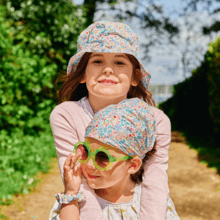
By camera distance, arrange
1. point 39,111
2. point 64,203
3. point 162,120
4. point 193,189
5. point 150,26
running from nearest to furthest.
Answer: point 64,203
point 162,120
point 193,189
point 39,111
point 150,26

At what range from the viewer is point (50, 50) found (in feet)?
26.6

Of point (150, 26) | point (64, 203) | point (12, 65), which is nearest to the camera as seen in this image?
point (64, 203)

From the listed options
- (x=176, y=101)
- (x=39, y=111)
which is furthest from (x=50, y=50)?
(x=176, y=101)

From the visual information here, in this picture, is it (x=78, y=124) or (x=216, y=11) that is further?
(x=216, y=11)

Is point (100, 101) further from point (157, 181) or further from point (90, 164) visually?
point (157, 181)

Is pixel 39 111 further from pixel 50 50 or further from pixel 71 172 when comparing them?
pixel 71 172

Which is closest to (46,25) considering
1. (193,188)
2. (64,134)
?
(193,188)

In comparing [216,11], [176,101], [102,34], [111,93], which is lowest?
[176,101]

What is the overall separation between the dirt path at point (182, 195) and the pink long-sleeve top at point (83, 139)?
9.26ft

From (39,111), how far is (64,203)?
6214mm

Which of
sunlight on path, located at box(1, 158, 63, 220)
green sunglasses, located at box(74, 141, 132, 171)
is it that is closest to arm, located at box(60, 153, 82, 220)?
green sunglasses, located at box(74, 141, 132, 171)

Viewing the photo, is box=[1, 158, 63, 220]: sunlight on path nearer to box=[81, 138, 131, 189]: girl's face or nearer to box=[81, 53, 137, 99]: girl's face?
box=[81, 138, 131, 189]: girl's face

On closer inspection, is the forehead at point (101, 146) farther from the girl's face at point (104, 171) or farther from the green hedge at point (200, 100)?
the green hedge at point (200, 100)

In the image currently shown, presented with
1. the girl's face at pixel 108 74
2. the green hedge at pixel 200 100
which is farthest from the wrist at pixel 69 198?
the green hedge at pixel 200 100
